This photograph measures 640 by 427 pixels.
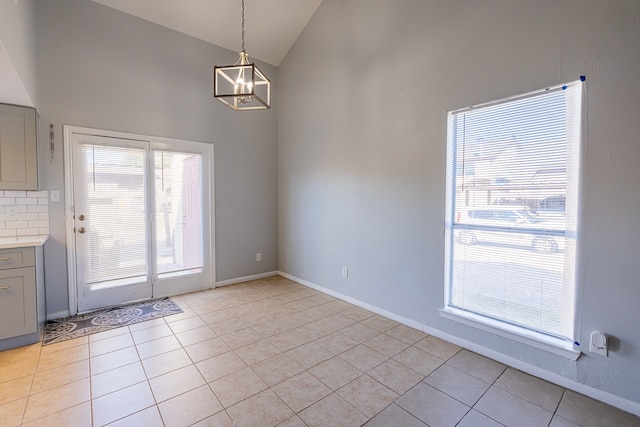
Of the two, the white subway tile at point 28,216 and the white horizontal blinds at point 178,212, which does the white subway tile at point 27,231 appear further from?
the white horizontal blinds at point 178,212

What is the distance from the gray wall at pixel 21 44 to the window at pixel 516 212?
11.1ft

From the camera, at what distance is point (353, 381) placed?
2.21 m

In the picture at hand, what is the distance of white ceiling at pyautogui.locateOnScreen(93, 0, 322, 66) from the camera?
11.7 feet

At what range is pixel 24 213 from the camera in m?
3.04

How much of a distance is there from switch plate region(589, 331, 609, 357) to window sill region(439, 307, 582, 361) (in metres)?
0.09

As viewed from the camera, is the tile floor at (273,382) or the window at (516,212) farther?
the window at (516,212)

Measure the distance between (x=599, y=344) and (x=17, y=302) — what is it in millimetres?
4605

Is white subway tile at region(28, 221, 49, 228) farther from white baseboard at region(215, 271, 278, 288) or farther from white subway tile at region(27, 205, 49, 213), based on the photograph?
white baseboard at region(215, 271, 278, 288)

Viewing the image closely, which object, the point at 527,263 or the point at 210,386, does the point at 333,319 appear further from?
the point at 527,263

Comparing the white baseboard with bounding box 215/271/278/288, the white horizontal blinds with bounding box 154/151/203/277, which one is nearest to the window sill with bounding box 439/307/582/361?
the white baseboard with bounding box 215/271/278/288

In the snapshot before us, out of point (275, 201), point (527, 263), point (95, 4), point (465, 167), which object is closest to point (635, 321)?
point (527, 263)

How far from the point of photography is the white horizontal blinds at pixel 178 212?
3875 millimetres

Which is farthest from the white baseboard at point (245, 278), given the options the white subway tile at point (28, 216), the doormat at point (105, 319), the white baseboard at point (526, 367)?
the white subway tile at point (28, 216)

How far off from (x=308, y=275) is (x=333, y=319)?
125cm
